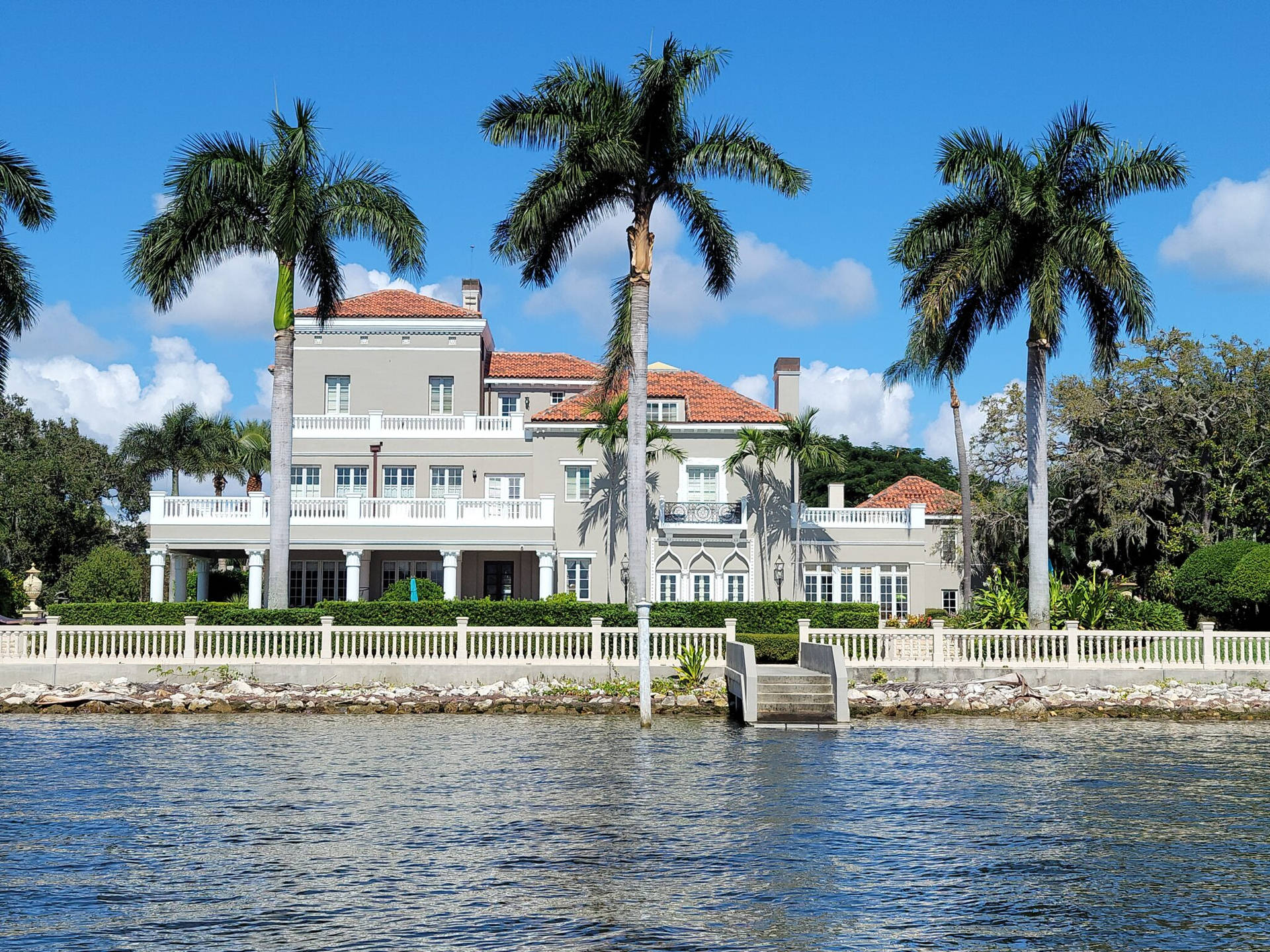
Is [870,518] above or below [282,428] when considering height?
below

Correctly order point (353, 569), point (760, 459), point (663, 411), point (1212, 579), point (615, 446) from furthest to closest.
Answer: point (663, 411), point (615, 446), point (760, 459), point (353, 569), point (1212, 579)

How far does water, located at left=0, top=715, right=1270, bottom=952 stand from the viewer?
10.9m

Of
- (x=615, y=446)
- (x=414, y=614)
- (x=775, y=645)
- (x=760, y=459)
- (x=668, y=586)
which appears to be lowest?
(x=775, y=645)

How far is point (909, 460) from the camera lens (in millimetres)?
83375

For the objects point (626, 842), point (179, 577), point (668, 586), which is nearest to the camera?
point (626, 842)

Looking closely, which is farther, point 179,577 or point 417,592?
point 179,577

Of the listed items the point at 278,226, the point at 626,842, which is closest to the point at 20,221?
the point at 278,226

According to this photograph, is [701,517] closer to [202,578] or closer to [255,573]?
[255,573]

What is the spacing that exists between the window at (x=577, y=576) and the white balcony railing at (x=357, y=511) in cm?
369

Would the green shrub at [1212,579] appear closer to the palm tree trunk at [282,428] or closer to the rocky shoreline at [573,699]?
the rocky shoreline at [573,699]

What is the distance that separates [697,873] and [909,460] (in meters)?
72.8

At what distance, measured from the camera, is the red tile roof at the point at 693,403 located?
45.1 metres

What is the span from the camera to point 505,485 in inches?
1795

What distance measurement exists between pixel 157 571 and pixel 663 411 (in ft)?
59.7
